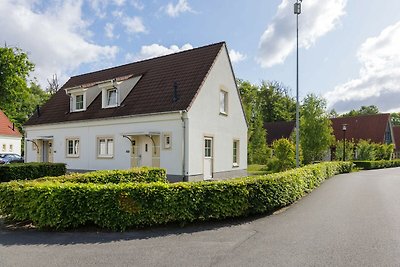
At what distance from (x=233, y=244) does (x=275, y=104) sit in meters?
60.0

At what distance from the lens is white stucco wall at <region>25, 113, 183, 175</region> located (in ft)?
57.9

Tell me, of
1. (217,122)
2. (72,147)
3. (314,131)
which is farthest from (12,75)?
(314,131)

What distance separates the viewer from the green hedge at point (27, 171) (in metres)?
15.7

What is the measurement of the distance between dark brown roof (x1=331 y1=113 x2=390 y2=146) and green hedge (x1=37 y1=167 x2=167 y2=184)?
49239 mm

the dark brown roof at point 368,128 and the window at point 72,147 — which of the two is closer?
the window at point 72,147

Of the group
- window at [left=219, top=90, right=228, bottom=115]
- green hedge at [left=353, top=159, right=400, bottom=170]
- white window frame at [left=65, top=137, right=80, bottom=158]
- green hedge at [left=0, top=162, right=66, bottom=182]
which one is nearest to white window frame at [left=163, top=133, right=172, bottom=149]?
window at [left=219, top=90, right=228, bottom=115]

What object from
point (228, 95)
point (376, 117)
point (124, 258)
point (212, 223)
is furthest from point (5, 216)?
point (376, 117)

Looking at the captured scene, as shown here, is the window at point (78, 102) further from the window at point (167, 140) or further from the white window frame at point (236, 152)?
the white window frame at point (236, 152)

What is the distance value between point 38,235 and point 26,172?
1038 centimetres

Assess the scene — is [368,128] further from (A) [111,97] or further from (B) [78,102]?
(B) [78,102]

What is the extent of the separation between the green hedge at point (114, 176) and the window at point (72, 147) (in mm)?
11272

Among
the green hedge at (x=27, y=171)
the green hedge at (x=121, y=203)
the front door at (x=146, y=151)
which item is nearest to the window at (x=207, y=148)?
the front door at (x=146, y=151)

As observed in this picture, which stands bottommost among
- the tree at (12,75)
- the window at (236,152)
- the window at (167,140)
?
the window at (236,152)

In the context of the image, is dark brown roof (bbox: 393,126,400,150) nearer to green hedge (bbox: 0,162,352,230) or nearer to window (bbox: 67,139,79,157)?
window (bbox: 67,139,79,157)
